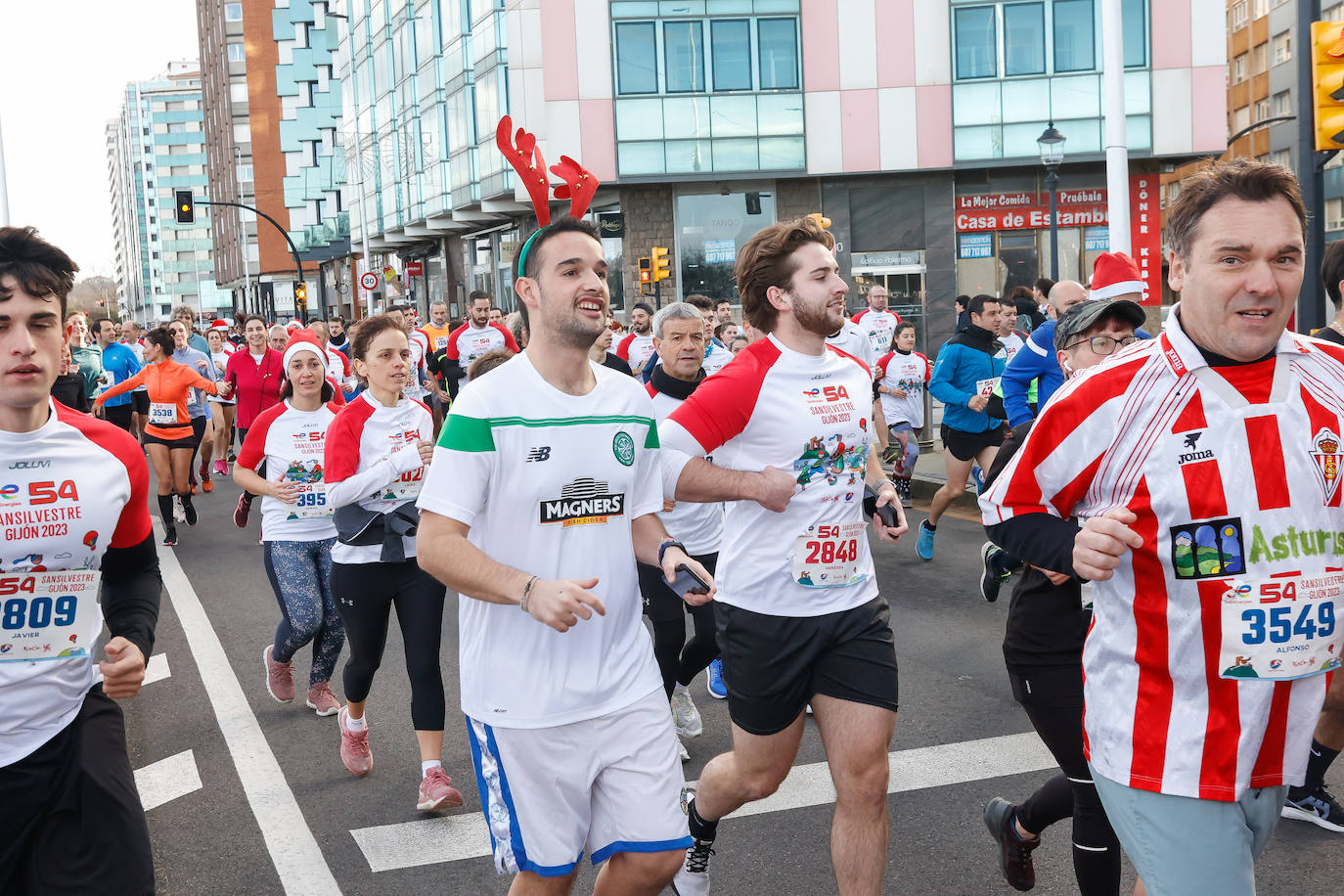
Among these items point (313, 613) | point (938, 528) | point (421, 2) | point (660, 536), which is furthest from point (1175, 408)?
point (421, 2)

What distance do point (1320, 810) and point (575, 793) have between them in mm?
2944

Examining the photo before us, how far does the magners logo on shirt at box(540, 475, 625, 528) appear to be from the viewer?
330 cm

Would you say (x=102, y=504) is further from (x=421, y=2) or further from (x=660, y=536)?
(x=421, y=2)

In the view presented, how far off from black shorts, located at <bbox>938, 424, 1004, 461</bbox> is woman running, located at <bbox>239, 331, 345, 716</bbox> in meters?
4.84

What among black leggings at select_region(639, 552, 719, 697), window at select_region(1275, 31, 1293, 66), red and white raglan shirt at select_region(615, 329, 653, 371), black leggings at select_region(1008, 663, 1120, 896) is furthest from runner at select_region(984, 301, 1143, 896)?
window at select_region(1275, 31, 1293, 66)

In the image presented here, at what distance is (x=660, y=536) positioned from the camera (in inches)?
141

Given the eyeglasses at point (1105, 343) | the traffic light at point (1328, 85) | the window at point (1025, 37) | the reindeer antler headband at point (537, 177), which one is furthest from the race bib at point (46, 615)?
the window at point (1025, 37)

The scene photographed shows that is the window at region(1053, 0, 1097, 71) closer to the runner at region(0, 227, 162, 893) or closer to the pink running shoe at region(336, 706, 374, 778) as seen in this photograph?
the pink running shoe at region(336, 706, 374, 778)

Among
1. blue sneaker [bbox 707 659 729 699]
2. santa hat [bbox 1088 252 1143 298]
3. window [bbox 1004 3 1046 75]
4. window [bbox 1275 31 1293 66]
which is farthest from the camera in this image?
window [bbox 1275 31 1293 66]

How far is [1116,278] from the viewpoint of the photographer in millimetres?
5590

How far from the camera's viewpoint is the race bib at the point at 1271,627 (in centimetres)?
262

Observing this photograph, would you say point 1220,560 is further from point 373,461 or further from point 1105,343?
point 373,461

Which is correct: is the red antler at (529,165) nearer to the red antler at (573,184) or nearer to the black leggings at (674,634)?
the red antler at (573,184)

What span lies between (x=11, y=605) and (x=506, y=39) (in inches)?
1290
